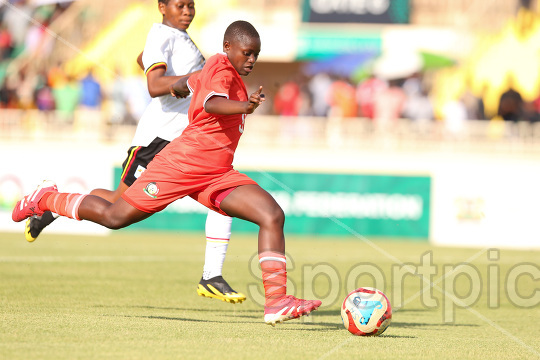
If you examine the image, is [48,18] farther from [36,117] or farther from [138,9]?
[36,117]

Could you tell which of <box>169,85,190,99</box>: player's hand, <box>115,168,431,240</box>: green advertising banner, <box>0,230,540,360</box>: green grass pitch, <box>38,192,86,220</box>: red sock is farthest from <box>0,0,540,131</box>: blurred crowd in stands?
<box>169,85,190,99</box>: player's hand

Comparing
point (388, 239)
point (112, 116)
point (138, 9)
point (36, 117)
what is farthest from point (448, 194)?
point (138, 9)

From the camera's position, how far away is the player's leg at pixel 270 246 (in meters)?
7.06

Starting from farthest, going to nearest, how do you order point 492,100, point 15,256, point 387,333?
point 492,100, point 15,256, point 387,333

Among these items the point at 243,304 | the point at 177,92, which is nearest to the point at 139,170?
the point at 177,92

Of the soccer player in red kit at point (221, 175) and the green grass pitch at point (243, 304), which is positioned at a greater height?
the soccer player in red kit at point (221, 175)

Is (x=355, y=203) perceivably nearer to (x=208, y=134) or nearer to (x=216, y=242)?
(x=216, y=242)

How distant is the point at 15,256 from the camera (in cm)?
1363

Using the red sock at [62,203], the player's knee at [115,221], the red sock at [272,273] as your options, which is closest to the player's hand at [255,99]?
the red sock at [272,273]

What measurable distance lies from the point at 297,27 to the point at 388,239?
9065mm

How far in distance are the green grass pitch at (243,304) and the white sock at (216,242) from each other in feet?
1.34

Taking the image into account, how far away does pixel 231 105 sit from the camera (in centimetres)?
692

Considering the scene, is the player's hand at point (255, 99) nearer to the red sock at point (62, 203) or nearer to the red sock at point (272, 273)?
the red sock at point (272, 273)

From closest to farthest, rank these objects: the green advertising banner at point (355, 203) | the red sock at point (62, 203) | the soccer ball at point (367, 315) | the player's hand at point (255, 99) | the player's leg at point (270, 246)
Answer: the player's hand at point (255, 99) → the player's leg at point (270, 246) → the soccer ball at point (367, 315) → the red sock at point (62, 203) → the green advertising banner at point (355, 203)
